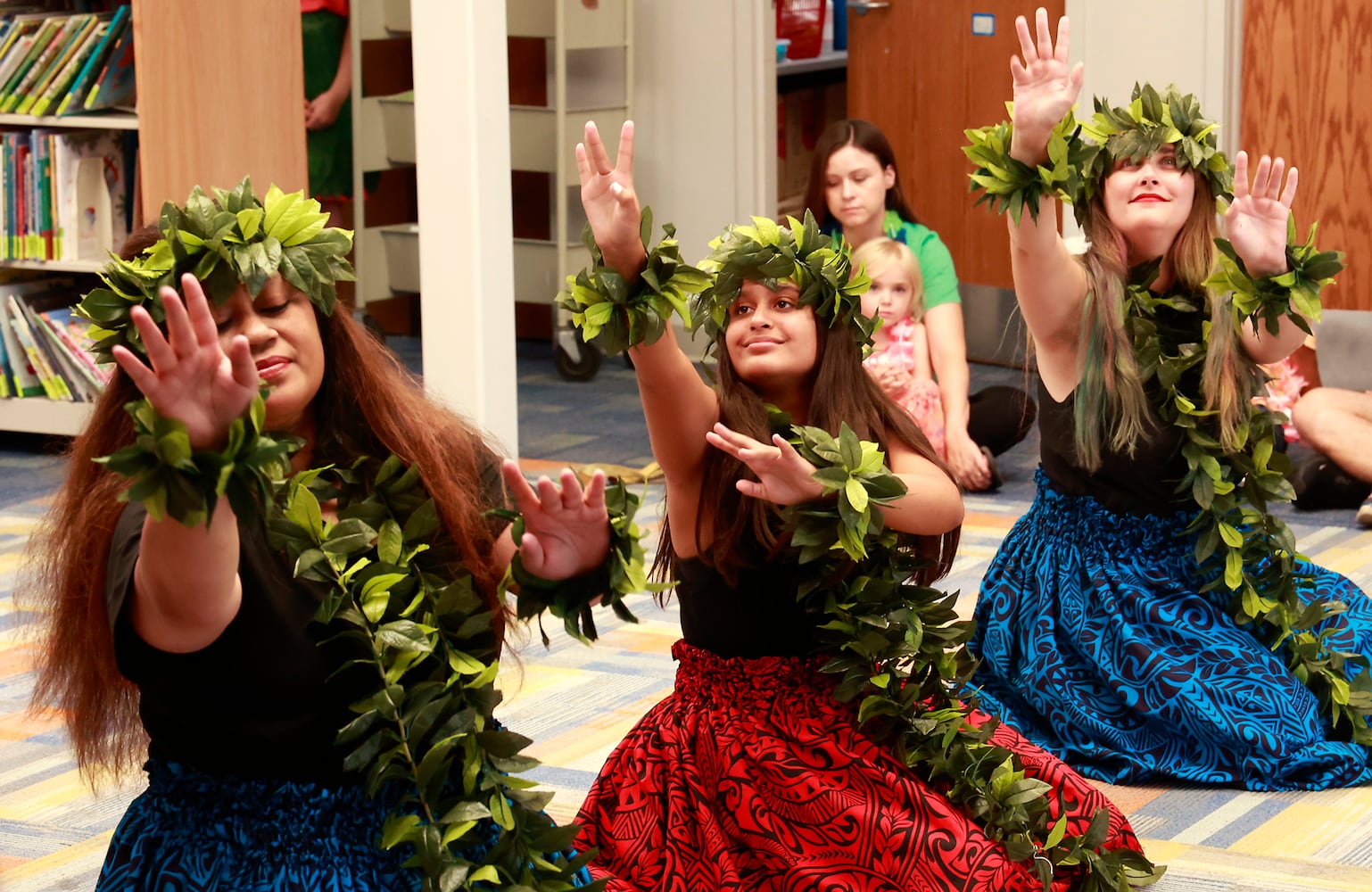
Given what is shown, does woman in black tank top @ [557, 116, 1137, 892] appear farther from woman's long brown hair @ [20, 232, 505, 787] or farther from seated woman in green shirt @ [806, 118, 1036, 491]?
seated woman in green shirt @ [806, 118, 1036, 491]

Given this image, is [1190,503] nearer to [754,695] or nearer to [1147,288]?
[1147,288]

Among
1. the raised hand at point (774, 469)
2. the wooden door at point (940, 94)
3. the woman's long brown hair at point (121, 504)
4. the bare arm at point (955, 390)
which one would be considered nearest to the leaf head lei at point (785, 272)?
the raised hand at point (774, 469)

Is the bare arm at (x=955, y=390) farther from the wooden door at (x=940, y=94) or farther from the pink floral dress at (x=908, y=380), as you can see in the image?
the wooden door at (x=940, y=94)

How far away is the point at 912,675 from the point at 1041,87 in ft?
3.05

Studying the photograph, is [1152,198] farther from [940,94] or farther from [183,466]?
[940,94]

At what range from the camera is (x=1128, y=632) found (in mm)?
2965

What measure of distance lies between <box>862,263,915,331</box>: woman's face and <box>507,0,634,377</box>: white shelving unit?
1847 millimetres

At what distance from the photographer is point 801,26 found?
798 centimetres

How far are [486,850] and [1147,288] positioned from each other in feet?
5.57

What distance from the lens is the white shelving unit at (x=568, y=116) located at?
6.74 m

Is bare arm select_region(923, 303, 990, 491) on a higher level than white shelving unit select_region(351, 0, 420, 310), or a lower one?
lower

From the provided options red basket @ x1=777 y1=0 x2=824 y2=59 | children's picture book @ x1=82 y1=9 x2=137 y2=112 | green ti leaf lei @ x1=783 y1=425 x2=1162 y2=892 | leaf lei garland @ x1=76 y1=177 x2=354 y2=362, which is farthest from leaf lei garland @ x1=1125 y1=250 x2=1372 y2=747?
red basket @ x1=777 y1=0 x2=824 y2=59

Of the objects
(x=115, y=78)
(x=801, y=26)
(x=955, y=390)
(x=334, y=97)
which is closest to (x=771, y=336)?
(x=955, y=390)

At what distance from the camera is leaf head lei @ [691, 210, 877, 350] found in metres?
2.30
